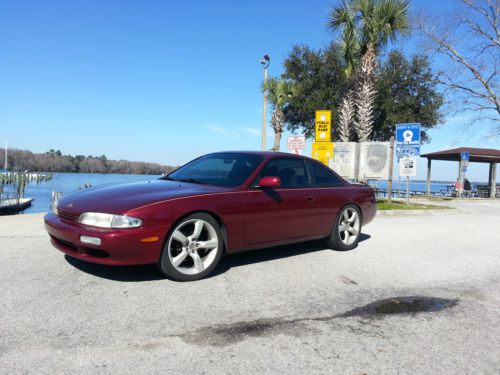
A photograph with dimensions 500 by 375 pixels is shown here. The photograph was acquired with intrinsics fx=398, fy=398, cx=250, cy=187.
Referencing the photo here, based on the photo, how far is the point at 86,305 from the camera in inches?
135

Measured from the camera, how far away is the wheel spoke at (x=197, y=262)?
13.8 ft

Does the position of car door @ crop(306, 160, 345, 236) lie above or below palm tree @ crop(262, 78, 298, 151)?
below

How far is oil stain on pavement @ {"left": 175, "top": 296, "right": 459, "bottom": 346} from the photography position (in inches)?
114

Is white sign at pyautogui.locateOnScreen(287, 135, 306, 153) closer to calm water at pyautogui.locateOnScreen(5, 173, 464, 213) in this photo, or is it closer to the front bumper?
calm water at pyautogui.locateOnScreen(5, 173, 464, 213)

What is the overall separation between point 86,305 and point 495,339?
3.34 metres

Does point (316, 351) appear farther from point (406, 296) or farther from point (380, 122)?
point (380, 122)

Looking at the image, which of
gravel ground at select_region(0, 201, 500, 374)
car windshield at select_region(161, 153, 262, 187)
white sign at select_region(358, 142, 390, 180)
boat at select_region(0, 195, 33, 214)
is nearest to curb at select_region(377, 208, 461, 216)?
white sign at select_region(358, 142, 390, 180)

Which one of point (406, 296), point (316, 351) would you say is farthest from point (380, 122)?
point (316, 351)

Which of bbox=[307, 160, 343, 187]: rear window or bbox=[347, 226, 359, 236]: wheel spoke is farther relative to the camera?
bbox=[347, 226, 359, 236]: wheel spoke

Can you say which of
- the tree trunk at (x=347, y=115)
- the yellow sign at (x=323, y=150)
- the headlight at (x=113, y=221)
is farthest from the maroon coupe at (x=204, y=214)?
the tree trunk at (x=347, y=115)

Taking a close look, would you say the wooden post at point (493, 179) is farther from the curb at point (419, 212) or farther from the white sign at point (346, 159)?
the white sign at point (346, 159)

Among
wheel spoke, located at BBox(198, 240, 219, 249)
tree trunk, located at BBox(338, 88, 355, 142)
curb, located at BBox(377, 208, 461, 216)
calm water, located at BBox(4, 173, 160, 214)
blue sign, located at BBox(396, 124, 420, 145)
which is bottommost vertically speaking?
calm water, located at BBox(4, 173, 160, 214)

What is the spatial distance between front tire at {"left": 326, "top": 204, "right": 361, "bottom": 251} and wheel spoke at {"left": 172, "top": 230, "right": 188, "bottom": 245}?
2.63 metres

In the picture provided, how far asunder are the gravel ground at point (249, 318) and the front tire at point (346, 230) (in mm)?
453
